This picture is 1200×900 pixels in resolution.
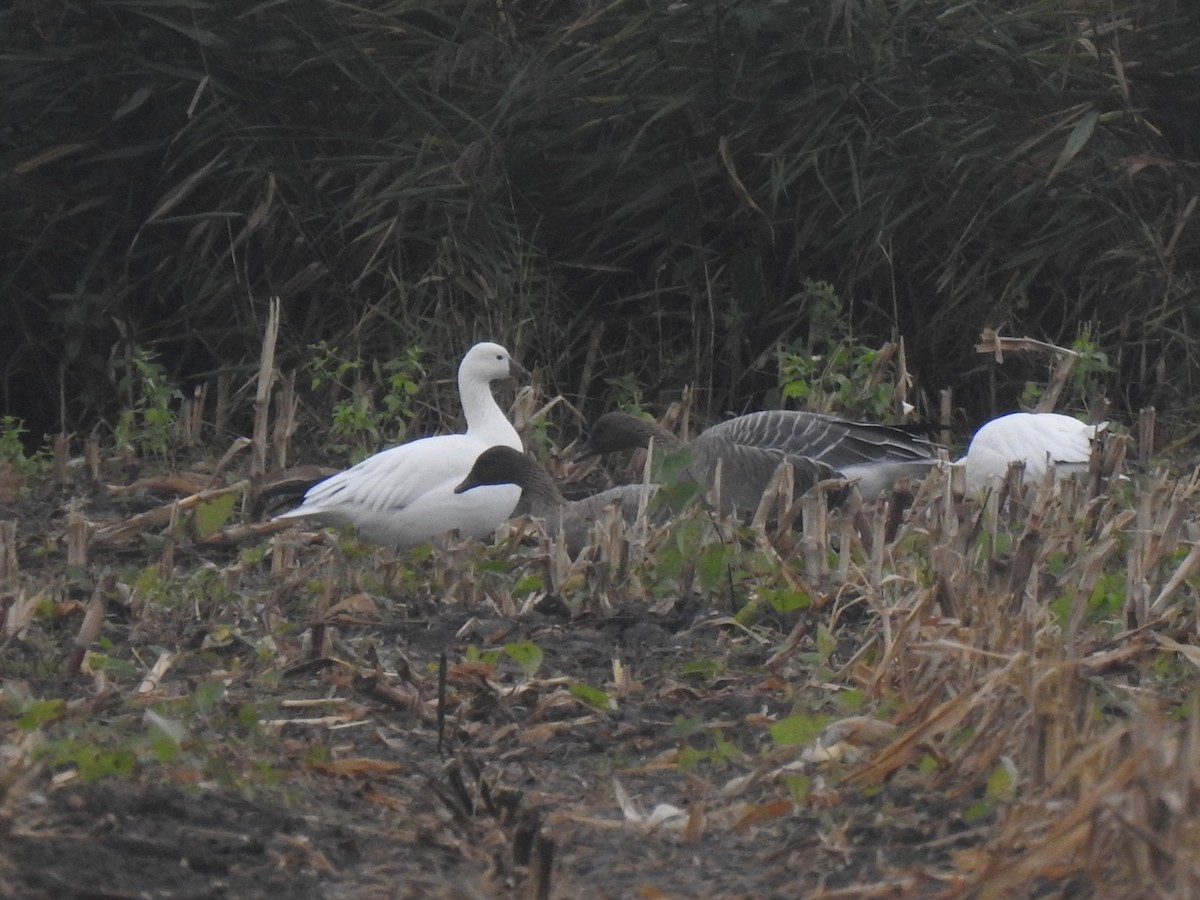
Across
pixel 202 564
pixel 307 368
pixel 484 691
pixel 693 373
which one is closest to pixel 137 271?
pixel 307 368

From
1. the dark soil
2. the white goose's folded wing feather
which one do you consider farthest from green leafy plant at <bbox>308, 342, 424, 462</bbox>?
the dark soil

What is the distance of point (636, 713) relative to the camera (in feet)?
10.6

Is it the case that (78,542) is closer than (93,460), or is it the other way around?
(78,542)

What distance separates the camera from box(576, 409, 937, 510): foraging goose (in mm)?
5949

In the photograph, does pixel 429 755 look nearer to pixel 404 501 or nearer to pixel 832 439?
pixel 404 501

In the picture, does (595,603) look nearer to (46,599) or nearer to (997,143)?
(46,599)

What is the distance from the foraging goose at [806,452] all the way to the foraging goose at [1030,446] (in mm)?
224

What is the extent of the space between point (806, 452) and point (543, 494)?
0.88 meters

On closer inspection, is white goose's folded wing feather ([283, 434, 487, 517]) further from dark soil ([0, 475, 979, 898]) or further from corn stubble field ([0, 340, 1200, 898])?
dark soil ([0, 475, 979, 898])

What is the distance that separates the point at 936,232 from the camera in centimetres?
704

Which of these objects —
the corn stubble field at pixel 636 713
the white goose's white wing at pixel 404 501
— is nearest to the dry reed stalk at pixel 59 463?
the white goose's white wing at pixel 404 501

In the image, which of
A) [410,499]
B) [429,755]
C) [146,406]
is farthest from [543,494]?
[429,755]

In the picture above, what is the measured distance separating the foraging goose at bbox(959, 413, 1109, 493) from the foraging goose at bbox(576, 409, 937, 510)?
224 mm

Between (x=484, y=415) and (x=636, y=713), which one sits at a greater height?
(x=636, y=713)
